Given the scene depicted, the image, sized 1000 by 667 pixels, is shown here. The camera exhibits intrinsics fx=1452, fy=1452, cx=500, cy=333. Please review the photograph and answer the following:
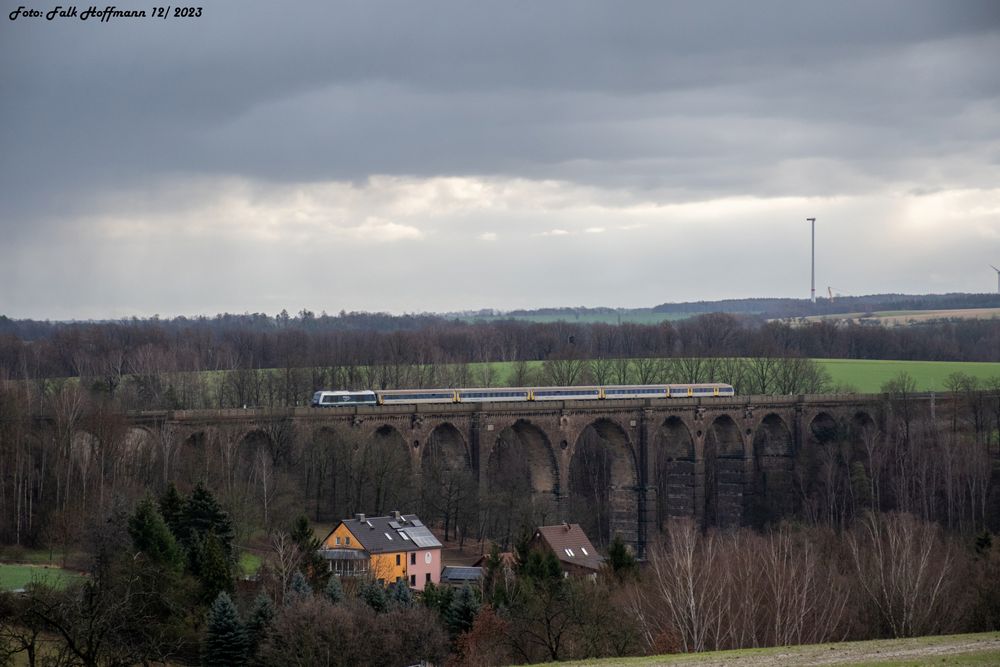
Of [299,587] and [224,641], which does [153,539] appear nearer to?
[299,587]

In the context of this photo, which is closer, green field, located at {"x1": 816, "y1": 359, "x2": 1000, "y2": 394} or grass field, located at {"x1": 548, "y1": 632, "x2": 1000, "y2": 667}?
grass field, located at {"x1": 548, "y1": 632, "x2": 1000, "y2": 667}

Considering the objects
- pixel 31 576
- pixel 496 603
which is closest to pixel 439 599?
pixel 496 603

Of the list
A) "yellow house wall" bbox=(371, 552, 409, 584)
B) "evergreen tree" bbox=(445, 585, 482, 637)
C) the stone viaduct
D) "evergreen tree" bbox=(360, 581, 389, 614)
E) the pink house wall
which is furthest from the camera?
the stone viaduct

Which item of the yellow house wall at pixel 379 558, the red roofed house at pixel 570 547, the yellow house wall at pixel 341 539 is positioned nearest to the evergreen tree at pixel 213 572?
the yellow house wall at pixel 379 558

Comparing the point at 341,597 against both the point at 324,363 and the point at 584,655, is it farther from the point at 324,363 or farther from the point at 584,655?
the point at 324,363

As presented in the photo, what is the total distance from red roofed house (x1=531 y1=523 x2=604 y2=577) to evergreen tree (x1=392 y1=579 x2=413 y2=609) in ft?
37.4

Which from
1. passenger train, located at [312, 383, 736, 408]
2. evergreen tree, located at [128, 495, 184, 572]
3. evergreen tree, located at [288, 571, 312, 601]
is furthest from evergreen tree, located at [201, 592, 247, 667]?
passenger train, located at [312, 383, 736, 408]

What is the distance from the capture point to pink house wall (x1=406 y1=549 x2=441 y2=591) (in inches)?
2662

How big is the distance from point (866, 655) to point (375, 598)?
23873 mm

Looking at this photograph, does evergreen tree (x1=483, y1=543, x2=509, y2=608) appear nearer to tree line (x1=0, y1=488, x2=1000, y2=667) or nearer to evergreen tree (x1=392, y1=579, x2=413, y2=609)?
tree line (x1=0, y1=488, x2=1000, y2=667)

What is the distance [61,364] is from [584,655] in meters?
116

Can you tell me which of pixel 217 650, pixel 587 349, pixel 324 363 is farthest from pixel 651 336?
pixel 217 650

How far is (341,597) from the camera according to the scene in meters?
51.9

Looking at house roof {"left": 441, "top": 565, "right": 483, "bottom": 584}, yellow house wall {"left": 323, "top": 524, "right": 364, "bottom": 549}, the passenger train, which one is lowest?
house roof {"left": 441, "top": 565, "right": 483, "bottom": 584}
